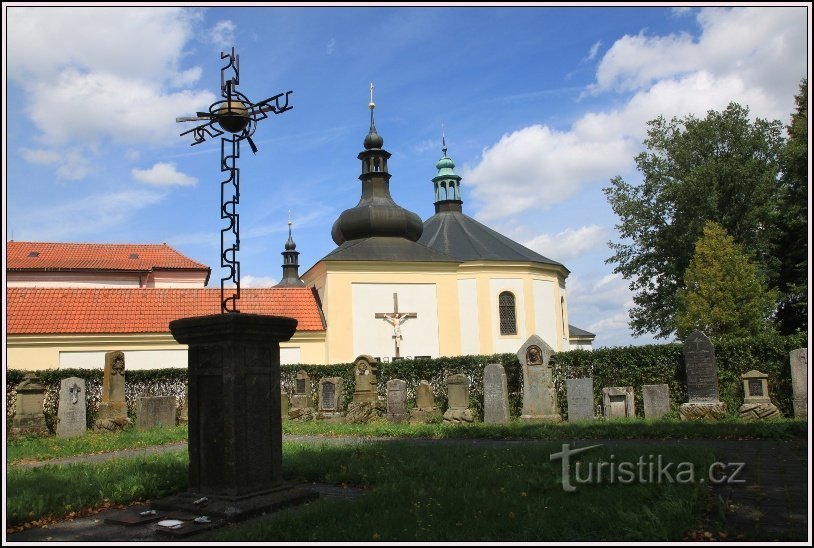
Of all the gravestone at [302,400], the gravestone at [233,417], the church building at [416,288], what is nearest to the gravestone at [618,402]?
the gravestone at [302,400]

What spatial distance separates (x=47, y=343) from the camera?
27328 millimetres

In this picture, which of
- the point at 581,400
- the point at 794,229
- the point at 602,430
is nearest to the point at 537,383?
the point at 581,400

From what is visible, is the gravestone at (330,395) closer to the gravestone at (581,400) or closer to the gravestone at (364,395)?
the gravestone at (364,395)

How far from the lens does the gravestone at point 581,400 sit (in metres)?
18.3

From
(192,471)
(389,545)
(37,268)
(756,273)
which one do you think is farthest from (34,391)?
(756,273)

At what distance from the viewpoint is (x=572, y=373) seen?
20562 mm

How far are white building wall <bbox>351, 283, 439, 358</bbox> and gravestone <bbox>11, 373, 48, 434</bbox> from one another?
14484 millimetres

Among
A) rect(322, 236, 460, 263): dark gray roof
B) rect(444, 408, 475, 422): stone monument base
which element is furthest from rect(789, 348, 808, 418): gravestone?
rect(322, 236, 460, 263): dark gray roof

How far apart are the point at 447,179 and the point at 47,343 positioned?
1078 inches

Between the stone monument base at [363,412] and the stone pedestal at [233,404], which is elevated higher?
the stone pedestal at [233,404]

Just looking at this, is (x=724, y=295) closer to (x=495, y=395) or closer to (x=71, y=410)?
(x=495, y=395)

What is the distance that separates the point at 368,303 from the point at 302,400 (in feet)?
31.1

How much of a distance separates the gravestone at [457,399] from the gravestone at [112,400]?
9.26 m

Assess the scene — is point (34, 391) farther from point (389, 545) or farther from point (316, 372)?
point (389, 545)
